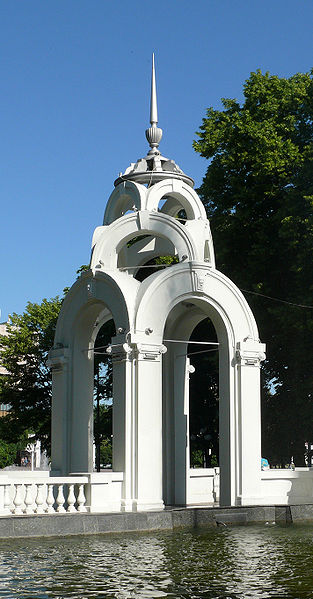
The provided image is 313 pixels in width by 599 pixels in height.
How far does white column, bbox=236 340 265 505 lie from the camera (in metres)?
20.8

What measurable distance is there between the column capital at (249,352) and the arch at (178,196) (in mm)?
3672

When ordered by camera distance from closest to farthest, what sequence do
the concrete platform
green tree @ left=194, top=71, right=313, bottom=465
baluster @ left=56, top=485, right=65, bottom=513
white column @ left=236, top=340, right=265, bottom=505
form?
the concrete platform < baluster @ left=56, top=485, right=65, bottom=513 < white column @ left=236, top=340, right=265, bottom=505 < green tree @ left=194, top=71, right=313, bottom=465

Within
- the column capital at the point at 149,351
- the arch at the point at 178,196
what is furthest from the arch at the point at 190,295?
the arch at the point at 178,196

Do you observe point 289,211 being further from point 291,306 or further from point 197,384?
point 197,384

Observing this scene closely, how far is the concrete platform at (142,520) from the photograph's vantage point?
16.8 m

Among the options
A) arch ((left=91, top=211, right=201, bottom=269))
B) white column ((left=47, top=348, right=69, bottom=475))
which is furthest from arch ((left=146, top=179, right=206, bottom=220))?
white column ((left=47, top=348, right=69, bottom=475))

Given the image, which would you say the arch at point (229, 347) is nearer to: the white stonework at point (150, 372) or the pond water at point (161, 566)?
the white stonework at point (150, 372)

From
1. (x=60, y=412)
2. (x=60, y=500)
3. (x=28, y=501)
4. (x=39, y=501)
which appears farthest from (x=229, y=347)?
(x=28, y=501)

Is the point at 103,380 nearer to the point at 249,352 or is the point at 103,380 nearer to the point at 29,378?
the point at 29,378

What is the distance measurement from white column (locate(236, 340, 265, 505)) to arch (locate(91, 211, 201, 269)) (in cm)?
272

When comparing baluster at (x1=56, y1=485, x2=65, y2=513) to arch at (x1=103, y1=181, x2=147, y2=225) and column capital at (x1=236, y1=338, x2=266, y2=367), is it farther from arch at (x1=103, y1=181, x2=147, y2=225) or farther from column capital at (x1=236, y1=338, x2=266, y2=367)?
arch at (x1=103, y1=181, x2=147, y2=225)

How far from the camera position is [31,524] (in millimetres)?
16875

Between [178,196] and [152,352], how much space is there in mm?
4781

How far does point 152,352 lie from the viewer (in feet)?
66.5
